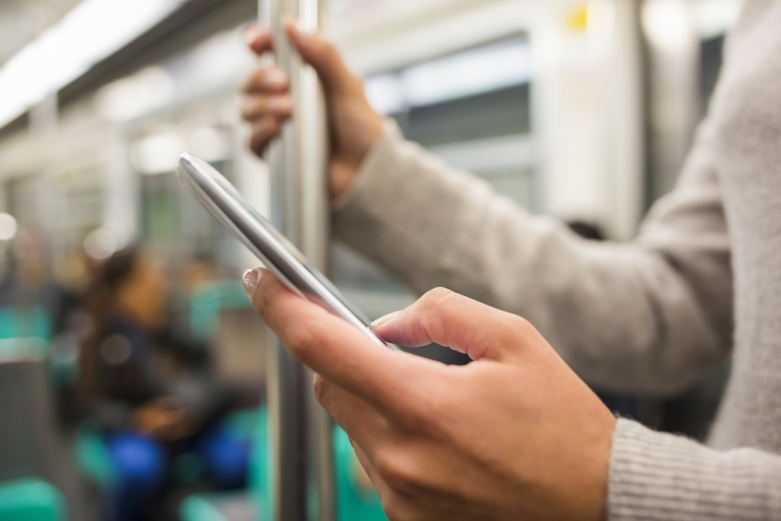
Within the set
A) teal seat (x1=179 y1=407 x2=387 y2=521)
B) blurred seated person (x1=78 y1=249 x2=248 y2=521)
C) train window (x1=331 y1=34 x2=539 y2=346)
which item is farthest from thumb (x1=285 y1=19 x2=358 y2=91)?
blurred seated person (x1=78 y1=249 x2=248 y2=521)

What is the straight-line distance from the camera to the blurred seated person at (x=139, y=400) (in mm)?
2299

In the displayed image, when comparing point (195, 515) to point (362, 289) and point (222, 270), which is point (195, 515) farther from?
point (222, 270)

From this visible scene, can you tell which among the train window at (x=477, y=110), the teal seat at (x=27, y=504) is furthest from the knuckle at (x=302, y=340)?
the train window at (x=477, y=110)

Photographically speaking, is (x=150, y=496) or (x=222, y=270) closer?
(x=150, y=496)

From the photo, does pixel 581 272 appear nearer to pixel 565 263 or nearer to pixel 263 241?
pixel 565 263

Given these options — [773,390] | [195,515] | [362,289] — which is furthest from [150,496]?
[773,390]

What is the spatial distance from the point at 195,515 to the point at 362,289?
1401mm

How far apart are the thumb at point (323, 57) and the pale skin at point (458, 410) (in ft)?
0.84

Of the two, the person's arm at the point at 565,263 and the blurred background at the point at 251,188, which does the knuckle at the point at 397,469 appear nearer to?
the person's arm at the point at 565,263

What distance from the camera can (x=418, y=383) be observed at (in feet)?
0.74

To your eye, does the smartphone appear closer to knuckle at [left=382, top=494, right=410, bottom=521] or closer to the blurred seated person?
knuckle at [left=382, top=494, right=410, bottom=521]

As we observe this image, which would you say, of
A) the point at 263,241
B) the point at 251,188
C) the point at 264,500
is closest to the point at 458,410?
the point at 263,241

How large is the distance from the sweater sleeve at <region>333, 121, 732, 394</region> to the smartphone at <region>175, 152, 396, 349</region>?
37 cm

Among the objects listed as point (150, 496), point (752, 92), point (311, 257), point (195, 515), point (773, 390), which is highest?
point (752, 92)
